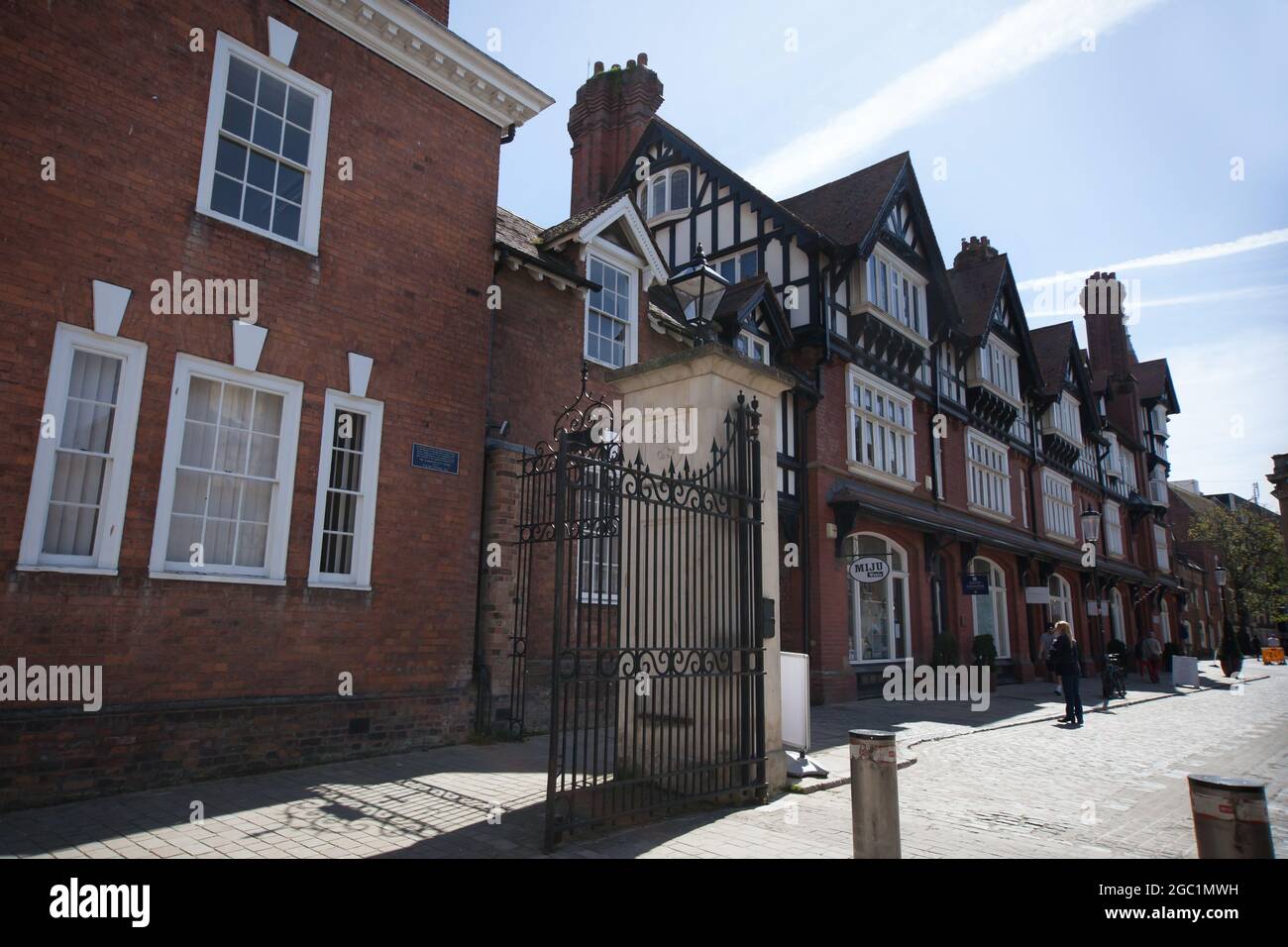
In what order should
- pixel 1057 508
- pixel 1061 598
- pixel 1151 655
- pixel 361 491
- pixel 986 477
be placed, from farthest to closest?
1. pixel 1057 508
2. pixel 1061 598
3. pixel 1151 655
4. pixel 986 477
5. pixel 361 491

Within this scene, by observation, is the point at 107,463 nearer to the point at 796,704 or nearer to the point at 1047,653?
the point at 796,704

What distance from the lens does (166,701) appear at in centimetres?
683

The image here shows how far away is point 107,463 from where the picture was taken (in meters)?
6.88

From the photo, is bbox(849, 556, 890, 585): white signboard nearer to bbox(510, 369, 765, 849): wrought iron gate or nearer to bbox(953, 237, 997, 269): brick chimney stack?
bbox(510, 369, 765, 849): wrought iron gate

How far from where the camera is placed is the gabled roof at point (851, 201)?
18.5 metres

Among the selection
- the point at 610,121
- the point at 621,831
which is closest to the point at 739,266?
the point at 610,121

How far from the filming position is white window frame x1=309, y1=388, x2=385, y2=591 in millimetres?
8195

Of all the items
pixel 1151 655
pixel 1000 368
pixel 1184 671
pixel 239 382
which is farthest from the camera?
pixel 1000 368

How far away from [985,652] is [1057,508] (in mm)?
11819

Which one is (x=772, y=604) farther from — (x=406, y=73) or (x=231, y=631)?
(x=406, y=73)

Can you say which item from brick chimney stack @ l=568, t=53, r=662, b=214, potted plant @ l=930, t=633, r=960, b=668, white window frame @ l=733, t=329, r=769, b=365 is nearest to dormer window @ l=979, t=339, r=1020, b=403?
potted plant @ l=930, t=633, r=960, b=668

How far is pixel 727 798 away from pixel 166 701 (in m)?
5.01

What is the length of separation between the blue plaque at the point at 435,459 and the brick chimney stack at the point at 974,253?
23.9 m
